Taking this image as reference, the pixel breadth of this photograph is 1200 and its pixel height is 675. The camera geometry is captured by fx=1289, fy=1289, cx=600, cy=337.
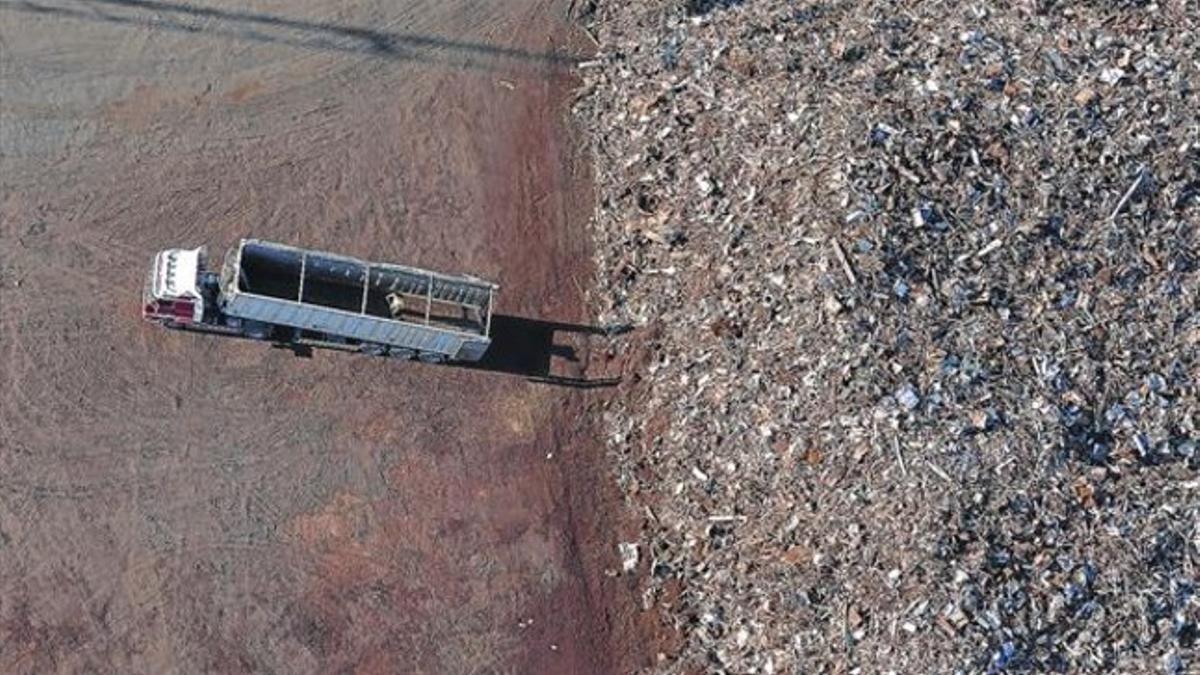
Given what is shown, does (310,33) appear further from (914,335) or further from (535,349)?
(914,335)

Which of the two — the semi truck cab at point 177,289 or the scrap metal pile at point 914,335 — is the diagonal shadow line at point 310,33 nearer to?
the scrap metal pile at point 914,335

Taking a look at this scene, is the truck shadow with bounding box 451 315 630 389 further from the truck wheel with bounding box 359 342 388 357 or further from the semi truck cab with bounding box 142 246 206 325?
the semi truck cab with bounding box 142 246 206 325

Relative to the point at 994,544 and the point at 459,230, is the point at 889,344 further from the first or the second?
the point at 459,230

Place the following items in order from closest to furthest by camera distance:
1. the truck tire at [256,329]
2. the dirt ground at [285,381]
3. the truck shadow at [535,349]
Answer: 1. the dirt ground at [285,381]
2. the truck tire at [256,329]
3. the truck shadow at [535,349]

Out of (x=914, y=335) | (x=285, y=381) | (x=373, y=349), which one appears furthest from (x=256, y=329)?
(x=914, y=335)

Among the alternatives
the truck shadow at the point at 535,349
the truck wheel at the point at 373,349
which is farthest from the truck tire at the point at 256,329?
the truck shadow at the point at 535,349

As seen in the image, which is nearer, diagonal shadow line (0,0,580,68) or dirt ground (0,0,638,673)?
dirt ground (0,0,638,673)

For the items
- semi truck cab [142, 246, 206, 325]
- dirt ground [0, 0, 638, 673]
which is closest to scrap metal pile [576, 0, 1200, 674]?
dirt ground [0, 0, 638, 673]
